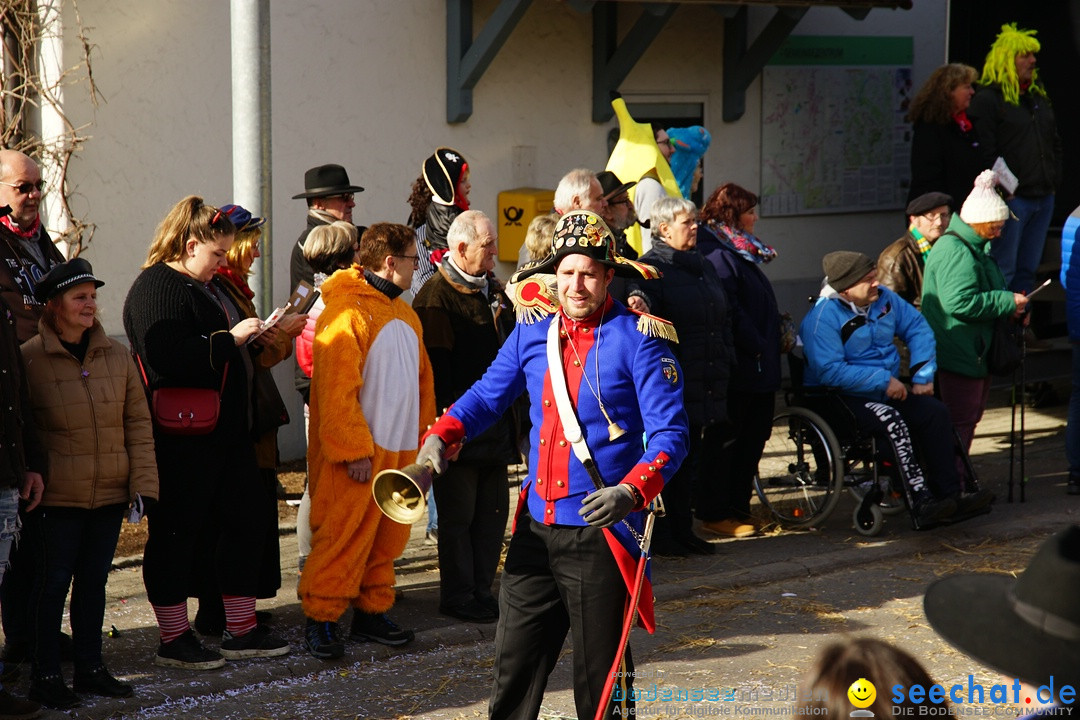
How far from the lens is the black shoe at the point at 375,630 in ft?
19.8

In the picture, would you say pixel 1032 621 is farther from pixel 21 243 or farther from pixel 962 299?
pixel 962 299

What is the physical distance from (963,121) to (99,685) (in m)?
8.15

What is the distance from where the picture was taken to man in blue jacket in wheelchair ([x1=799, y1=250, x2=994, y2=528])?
780 cm

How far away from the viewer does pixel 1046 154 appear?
11.0 m

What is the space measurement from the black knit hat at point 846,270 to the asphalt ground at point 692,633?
1492mm

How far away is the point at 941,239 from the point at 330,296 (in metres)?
4.24

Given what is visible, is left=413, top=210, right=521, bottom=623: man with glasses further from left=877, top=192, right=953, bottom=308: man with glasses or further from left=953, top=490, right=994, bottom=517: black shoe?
left=877, top=192, right=953, bottom=308: man with glasses

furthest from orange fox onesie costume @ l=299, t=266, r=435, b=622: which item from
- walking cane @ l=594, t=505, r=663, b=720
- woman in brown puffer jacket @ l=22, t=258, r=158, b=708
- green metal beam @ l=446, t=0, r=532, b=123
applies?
green metal beam @ l=446, t=0, r=532, b=123

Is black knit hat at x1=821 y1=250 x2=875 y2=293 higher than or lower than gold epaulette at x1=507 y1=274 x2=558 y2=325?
higher

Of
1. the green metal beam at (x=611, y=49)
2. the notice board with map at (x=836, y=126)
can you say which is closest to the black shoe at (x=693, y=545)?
the green metal beam at (x=611, y=49)

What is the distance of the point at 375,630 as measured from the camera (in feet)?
19.9

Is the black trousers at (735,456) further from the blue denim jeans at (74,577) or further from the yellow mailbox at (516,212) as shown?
the blue denim jeans at (74,577)

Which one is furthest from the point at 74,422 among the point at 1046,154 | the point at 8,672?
the point at 1046,154

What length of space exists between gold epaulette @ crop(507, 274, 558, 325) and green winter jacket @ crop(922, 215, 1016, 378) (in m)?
4.31
